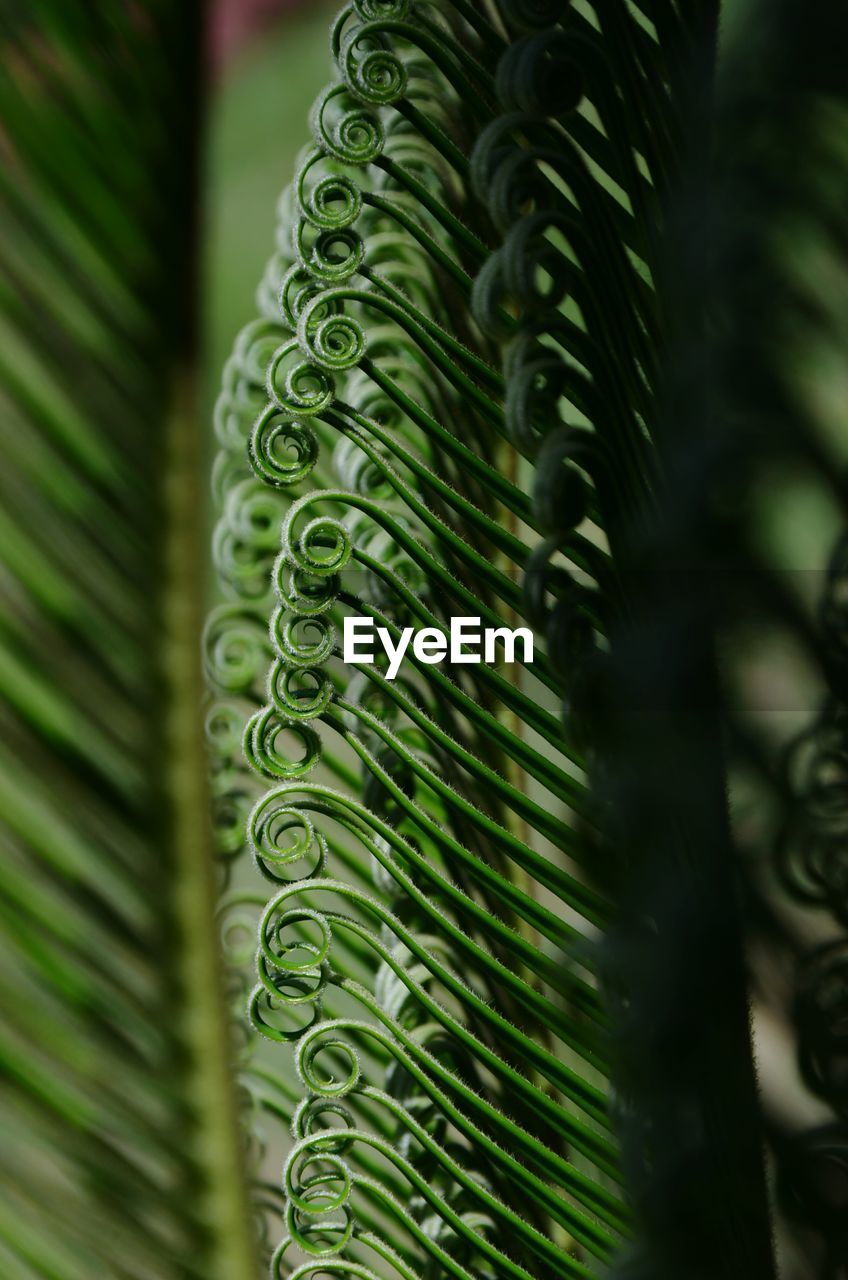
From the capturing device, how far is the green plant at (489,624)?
470mm

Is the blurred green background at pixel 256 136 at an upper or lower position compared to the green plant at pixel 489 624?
upper

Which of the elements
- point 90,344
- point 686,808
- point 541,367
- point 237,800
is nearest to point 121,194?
point 90,344

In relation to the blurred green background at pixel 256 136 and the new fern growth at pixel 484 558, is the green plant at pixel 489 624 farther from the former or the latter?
the blurred green background at pixel 256 136

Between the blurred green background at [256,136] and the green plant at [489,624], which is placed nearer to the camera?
the green plant at [489,624]

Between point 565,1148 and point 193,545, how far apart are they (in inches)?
13.9

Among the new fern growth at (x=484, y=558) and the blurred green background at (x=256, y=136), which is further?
the blurred green background at (x=256, y=136)

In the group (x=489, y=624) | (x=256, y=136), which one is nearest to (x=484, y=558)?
(x=489, y=624)

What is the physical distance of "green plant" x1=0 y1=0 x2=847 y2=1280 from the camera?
470 mm

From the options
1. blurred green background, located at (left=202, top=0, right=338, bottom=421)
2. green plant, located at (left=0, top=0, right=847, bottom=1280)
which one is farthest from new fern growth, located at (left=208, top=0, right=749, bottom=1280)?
blurred green background, located at (left=202, top=0, right=338, bottom=421)

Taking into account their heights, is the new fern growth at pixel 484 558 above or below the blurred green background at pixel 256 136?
below

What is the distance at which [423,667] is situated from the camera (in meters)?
0.56

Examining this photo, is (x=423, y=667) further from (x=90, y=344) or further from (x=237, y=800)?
(x=237, y=800)

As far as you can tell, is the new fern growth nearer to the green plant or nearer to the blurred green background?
the green plant

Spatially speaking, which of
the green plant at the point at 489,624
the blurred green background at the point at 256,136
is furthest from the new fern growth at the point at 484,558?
the blurred green background at the point at 256,136
